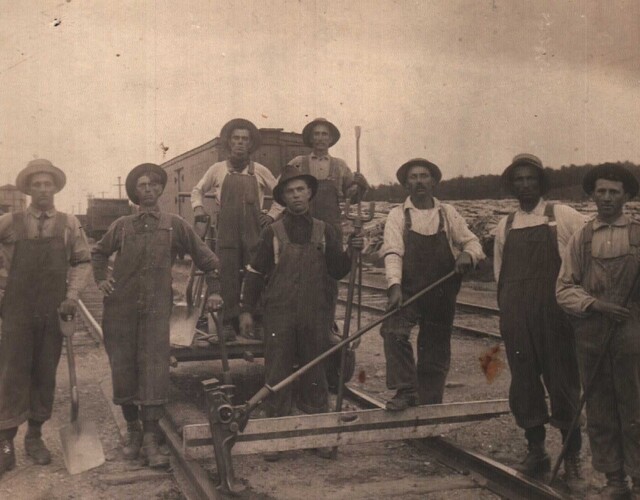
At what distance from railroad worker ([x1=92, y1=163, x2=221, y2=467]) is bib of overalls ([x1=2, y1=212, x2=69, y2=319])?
1.03 ft

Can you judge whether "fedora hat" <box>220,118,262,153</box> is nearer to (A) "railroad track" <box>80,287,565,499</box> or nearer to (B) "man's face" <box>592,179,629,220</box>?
(A) "railroad track" <box>80,287,565,499</box>

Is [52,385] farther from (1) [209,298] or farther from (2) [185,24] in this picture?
(2) [185,24]

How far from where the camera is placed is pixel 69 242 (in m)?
4.99

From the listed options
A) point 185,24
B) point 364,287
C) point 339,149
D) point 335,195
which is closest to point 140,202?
point 335,195

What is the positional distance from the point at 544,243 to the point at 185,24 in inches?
237

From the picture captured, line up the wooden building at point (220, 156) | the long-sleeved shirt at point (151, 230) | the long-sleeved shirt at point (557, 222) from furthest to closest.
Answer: the wooden building at point (220, 156) < the long-sleeved shirt at point (151, 230) < the long-sleeved shirt at point (557, 222)

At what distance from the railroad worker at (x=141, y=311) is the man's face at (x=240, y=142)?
1.49 meters

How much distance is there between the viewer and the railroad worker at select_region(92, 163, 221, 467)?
486cm

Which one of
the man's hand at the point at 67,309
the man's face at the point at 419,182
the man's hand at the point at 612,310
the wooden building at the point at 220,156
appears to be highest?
the wooden building at the point at 220,156

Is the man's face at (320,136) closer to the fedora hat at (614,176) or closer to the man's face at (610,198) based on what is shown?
the fedora hat at (614,176)

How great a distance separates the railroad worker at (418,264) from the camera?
15.4 feet

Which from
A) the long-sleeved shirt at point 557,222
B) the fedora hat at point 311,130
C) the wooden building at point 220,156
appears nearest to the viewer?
the long-sleeved shirt at point 557,222

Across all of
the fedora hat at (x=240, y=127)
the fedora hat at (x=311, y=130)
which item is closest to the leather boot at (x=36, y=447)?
the fedora hat at (x=240, y=127)

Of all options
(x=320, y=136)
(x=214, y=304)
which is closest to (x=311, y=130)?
(x=320, y=136)
